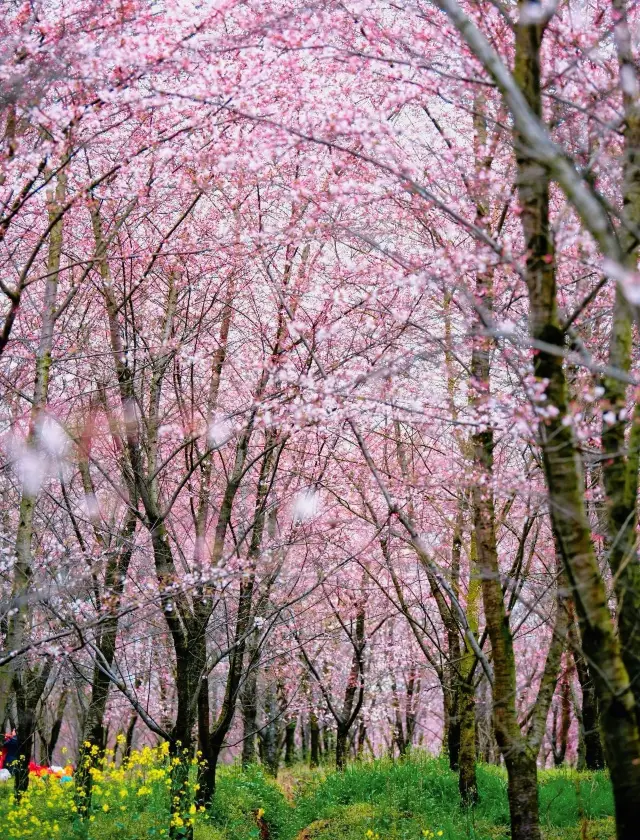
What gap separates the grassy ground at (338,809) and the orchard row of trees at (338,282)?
1.83ft

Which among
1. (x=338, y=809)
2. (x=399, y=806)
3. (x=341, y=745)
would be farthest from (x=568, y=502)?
(x=341, y=745)

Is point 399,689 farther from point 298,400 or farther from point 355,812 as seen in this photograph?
point 298,400

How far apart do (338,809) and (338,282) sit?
6.66m

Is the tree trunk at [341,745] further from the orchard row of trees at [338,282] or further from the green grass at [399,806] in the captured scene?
the orchard row of trees at [338,282]

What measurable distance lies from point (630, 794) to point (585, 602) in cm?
81

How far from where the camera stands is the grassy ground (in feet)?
23.5

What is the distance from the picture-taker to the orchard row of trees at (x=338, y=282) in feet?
11.2

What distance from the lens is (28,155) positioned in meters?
4.82

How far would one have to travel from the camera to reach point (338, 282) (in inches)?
321

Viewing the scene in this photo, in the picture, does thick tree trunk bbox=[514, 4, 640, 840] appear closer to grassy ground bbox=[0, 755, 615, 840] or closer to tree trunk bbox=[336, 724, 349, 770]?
grassy ground bbox=[0, 755, 615, 840]

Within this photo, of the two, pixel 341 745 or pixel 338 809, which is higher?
pixel 341 745

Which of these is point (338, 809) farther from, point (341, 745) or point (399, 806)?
point (341, 745)

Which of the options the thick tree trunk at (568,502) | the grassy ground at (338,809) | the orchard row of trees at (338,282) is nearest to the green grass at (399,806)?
the grassy ground at (338,809)

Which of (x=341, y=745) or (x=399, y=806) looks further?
(x=341, y=745)
